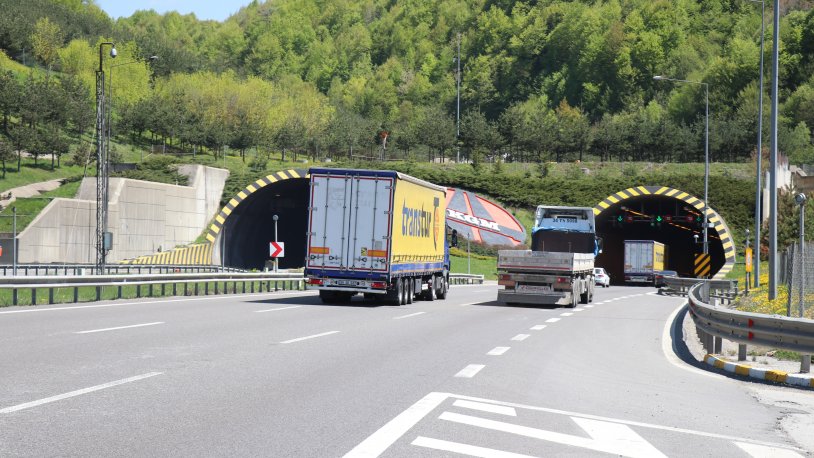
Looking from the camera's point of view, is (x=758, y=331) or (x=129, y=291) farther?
(x=129, y=291)

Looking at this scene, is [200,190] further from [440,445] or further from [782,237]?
[440,445]

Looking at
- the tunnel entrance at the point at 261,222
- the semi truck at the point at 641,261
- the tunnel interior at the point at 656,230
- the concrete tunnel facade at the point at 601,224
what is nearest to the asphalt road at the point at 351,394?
the tunnel entrance at the point at 261,222

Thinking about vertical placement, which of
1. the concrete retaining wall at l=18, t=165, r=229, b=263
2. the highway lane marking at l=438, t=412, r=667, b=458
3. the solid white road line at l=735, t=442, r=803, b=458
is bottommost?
the solid white road line at l=735, t=442, r=803, b=458

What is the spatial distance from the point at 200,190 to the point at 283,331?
175ft

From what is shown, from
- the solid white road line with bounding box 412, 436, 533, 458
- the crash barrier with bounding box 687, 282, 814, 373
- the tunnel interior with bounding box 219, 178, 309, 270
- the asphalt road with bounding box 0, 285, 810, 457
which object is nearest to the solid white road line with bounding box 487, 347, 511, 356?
the asphalt road with bounding box 0, 285, 810, 457

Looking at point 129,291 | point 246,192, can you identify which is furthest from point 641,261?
point 129,291

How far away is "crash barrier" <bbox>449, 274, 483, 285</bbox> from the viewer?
178 feet

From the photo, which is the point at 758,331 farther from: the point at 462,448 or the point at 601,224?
the point at 601,224

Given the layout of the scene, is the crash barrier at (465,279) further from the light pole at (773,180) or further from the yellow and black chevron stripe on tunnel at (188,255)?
the light pole at (773,180)

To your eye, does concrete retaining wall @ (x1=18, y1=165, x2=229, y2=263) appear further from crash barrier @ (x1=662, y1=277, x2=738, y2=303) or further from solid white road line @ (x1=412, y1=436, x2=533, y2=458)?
solid white road line @ (x1=412, y1=436, x2=533, y2=458)

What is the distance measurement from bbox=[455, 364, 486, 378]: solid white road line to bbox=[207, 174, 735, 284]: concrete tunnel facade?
149ft

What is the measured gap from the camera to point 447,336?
1711 centimetres

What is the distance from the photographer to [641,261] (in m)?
64.6

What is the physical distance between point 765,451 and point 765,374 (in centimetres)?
549
